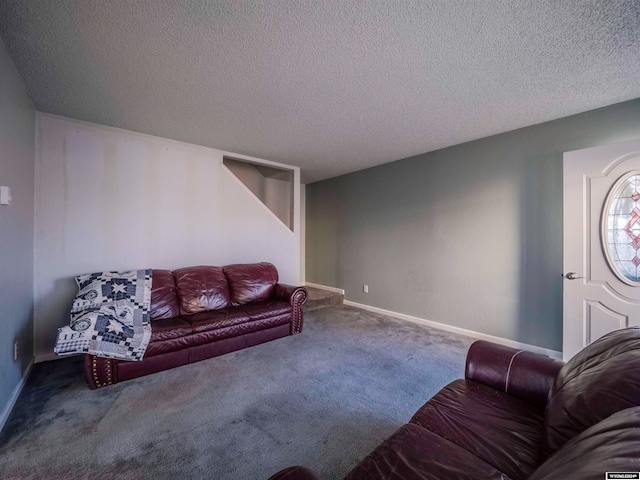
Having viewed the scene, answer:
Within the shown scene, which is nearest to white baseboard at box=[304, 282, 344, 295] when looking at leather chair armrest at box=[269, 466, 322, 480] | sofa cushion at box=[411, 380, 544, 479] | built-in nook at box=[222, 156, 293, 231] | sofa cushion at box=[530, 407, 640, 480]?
built-in nook at box=[222, 156, 293, 231]

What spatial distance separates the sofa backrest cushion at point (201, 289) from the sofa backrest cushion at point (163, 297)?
66 millimetres

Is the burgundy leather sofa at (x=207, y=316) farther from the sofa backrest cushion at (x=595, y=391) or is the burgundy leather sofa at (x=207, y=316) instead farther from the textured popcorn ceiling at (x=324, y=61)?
the sofa backrest cushion at (x=595, y=391)

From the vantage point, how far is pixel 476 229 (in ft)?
11.3

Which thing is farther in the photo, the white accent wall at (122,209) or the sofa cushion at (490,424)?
the white accent wall at (122,209)

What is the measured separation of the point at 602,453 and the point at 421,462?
58 centimetres

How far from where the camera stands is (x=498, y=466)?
0.96 meters

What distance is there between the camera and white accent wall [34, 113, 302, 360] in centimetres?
279

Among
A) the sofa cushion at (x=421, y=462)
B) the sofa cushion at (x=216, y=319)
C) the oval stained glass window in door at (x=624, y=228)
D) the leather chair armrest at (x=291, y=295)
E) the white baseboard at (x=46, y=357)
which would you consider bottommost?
the white baseboard at (x=46, y=357)

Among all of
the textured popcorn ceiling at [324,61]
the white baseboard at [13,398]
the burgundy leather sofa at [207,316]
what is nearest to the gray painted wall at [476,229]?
the textured popcorn ceiling at [324,61]

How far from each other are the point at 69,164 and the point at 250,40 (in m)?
2.64

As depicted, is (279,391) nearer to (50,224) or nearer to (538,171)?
(50,224)

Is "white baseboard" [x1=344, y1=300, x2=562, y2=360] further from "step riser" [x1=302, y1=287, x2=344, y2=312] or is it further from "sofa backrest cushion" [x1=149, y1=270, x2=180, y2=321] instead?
"sofa backrest cushion" [x1=149, y1=270, x2=180, y2=321]

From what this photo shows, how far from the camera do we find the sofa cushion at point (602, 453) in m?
0.51

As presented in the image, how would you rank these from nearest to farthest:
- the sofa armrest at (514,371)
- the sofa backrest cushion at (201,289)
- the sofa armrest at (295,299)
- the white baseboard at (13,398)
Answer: the sofa armrest at (514,371), the white baseboard at (13,398), the sofa backrest cushion at (201,289), the sofa armrest at (295,299)
